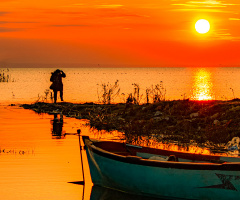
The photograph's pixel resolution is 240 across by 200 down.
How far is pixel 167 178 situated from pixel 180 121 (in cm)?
1162

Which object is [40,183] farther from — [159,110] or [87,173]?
[159,110]

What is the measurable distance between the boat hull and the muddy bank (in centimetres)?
773

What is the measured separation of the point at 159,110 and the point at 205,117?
141 inches

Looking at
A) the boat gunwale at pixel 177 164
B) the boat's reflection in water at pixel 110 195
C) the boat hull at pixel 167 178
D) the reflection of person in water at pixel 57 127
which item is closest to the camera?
the boat gunwale at pixel 177 164

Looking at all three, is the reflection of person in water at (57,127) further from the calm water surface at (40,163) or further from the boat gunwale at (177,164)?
the boat gunwale at (177,164)

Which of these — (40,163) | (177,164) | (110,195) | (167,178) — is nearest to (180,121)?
(40,163)


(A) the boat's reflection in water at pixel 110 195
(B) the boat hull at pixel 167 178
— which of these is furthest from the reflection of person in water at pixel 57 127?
(B) the boat hull at pixel 167 178

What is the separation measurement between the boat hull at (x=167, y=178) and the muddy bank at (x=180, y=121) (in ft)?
25.4

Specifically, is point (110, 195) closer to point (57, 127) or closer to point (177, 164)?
point (177, 164)

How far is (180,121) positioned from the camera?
23.6 meters

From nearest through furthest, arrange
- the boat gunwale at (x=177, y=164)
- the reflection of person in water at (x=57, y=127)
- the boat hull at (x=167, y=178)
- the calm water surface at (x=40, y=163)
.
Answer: the boat gunwale at (x=177, y=164) → the boat hull at (x=167, y=178) → the calm water surface at (x=40, y=163) → the reflection of person in water at (x=57, y=127)

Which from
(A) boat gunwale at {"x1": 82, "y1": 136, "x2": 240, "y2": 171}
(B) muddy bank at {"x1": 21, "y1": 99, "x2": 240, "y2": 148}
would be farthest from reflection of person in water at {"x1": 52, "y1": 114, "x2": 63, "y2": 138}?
(A) boat gunwale at {"x1": 82, "y1": 136, "x2": 240, "y2": 171}

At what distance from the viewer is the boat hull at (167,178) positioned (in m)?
11.6

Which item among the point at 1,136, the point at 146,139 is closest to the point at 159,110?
the point at 146,139
